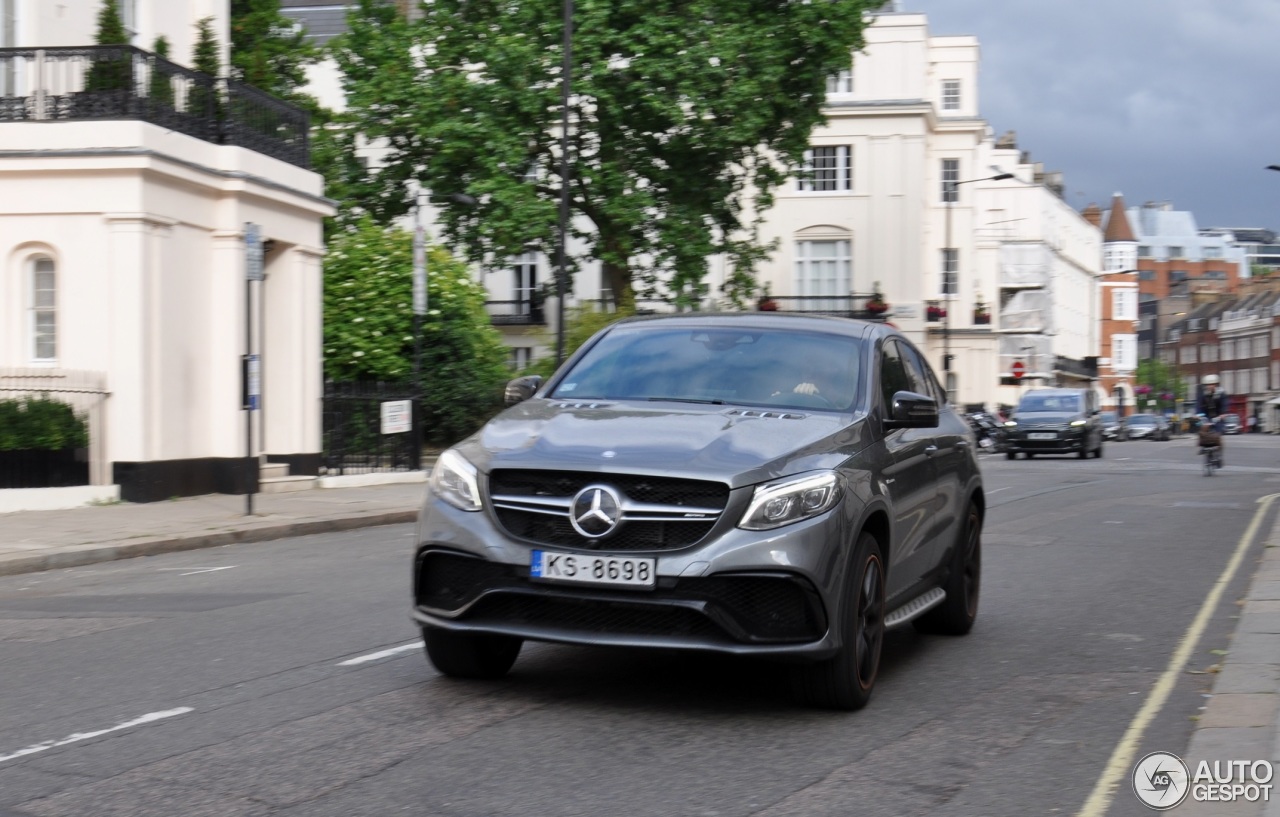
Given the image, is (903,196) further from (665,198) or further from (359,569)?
(359,569)

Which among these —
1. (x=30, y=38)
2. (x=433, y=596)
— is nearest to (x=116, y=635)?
(x=433, y=596)

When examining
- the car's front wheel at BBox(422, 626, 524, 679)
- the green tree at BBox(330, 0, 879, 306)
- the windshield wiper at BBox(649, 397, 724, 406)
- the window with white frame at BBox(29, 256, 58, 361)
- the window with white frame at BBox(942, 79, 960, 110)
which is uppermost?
the window with white frame at BBox(942, 79, 960, 110)

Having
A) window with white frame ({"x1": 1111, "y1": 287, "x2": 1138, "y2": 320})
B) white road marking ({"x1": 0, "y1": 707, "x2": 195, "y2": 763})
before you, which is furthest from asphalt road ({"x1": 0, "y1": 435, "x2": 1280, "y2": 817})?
window with white frame ({"x1": 1111, "y1": 287, "x2": 1138, "y2": 320})

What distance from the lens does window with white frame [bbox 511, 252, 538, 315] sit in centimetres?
5562

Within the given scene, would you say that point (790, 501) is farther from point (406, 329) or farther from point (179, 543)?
point (406, 329)

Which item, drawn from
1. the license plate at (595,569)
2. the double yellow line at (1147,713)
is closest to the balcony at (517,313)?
the double yellow line at (1147,713)

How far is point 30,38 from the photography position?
20.5 metres

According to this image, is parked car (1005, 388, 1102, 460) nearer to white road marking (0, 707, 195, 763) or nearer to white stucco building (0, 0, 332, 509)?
white stucco building (0, 0, 332, 509)

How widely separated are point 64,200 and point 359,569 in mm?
8775

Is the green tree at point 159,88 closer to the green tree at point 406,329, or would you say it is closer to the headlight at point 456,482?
the green tree at point 406,329

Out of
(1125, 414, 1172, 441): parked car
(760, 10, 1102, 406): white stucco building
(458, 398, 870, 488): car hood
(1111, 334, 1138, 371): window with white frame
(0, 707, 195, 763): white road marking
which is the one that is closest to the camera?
(0, 707, 195, 763): white road marking

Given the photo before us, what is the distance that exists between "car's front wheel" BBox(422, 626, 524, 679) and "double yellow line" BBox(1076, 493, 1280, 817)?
2.57 m

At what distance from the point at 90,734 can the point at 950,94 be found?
6548cm

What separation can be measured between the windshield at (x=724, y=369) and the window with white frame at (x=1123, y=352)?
131684mm
